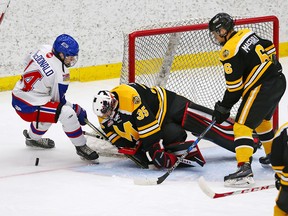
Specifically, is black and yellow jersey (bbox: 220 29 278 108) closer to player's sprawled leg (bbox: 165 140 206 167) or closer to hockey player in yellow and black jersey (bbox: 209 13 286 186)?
hockey player in yellow and black jersey (bbox: 209 13 286 186)

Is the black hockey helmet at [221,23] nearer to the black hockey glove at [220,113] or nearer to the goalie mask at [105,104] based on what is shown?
the black hockey glove at [220,113]

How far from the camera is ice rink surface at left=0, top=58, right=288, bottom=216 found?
4121mm

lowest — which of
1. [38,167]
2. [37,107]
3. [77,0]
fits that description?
[38,167]

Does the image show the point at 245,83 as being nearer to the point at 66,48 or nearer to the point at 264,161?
the point at 264,161

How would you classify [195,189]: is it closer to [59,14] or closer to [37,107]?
[37,107]

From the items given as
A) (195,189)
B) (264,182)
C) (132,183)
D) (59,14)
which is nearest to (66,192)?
(132,183)

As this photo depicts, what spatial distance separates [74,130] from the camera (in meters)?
5.02

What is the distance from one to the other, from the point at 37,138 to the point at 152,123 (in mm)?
917

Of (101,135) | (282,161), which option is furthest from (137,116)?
(282,161)

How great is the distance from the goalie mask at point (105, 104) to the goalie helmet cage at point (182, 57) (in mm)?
441

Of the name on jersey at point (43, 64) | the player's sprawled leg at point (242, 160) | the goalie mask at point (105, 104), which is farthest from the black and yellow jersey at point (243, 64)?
the name on jersey at point (43, 64)

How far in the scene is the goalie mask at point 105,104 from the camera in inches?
184

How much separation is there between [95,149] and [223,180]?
0.97 m

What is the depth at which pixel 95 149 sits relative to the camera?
5270 mm
